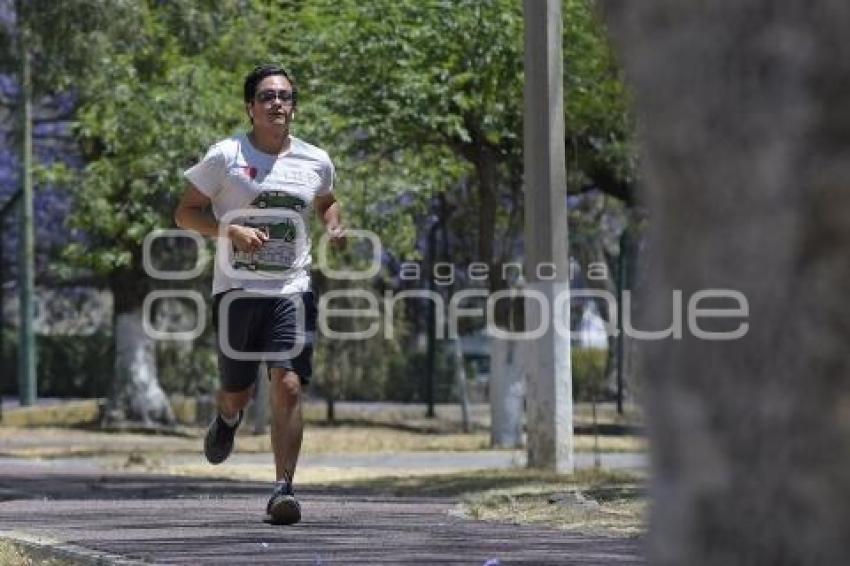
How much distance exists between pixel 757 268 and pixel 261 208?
20.7ft

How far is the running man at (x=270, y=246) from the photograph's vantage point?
854 cm

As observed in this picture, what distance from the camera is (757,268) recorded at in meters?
2.47

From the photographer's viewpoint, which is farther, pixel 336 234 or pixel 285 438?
pixel 285 438

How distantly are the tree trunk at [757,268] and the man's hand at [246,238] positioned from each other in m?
5.80

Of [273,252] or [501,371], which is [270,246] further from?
[501,371]

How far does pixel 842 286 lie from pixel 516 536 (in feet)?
19.5

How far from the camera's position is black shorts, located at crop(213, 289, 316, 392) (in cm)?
854

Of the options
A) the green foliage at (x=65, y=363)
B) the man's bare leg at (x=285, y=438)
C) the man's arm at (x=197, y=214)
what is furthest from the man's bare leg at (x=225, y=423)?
the green foliage at (x=65, y=363)

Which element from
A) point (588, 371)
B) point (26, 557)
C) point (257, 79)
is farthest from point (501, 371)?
point (26, 557)

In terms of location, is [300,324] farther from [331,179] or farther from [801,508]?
[801,508]

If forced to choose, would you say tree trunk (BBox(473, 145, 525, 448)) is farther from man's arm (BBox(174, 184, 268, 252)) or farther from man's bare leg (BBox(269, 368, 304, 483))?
man's bare leg (BBox(269, 368, 304, 483))

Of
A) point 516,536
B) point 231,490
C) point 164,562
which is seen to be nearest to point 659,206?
point 164,562

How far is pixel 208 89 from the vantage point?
2077 centimetres

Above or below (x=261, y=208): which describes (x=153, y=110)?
above
